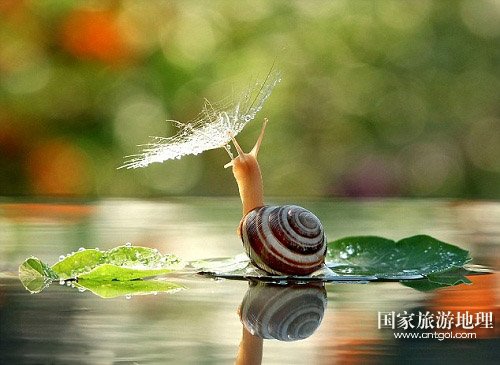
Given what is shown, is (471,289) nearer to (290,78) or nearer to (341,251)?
(341,251)

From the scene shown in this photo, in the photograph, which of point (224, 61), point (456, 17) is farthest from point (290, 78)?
point (456, 17)

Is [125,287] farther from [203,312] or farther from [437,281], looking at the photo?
[437,281]

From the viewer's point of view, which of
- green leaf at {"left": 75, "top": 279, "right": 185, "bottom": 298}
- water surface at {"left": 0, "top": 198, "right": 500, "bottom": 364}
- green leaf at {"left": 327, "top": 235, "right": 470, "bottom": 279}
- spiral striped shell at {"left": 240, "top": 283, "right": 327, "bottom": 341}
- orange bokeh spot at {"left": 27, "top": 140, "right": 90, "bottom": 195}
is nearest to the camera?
water surface at {"left": 0, "top": 198, "right": 500, "bottom": 364}

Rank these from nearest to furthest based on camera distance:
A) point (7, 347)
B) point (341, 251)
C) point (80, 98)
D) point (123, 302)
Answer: point (7, 347), point (123, 302), point (341, 251), point (80, 98)

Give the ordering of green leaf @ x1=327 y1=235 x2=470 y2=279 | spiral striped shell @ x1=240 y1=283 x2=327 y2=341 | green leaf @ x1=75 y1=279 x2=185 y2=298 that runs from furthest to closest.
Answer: green leaf @ x1=327 y1=235 x2=470 y2=279, green leaf @ x1=75 y1=279 x2=185 y2=298, spiral striped shell @ x1=240 y1=283 x2=327 y2=341

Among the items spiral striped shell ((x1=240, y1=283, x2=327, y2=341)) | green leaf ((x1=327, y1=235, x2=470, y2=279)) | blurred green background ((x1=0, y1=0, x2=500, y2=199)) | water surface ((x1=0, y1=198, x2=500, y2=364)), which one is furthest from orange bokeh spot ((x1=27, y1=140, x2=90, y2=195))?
spiral striped shell ((x1=240, y1=283, x2=327, y2=341))

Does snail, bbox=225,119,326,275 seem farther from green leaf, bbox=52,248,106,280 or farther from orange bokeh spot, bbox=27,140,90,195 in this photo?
orange bokeh spot, bbox=27,140,90,195

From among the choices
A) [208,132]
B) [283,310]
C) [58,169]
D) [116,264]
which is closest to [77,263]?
[116,264]
